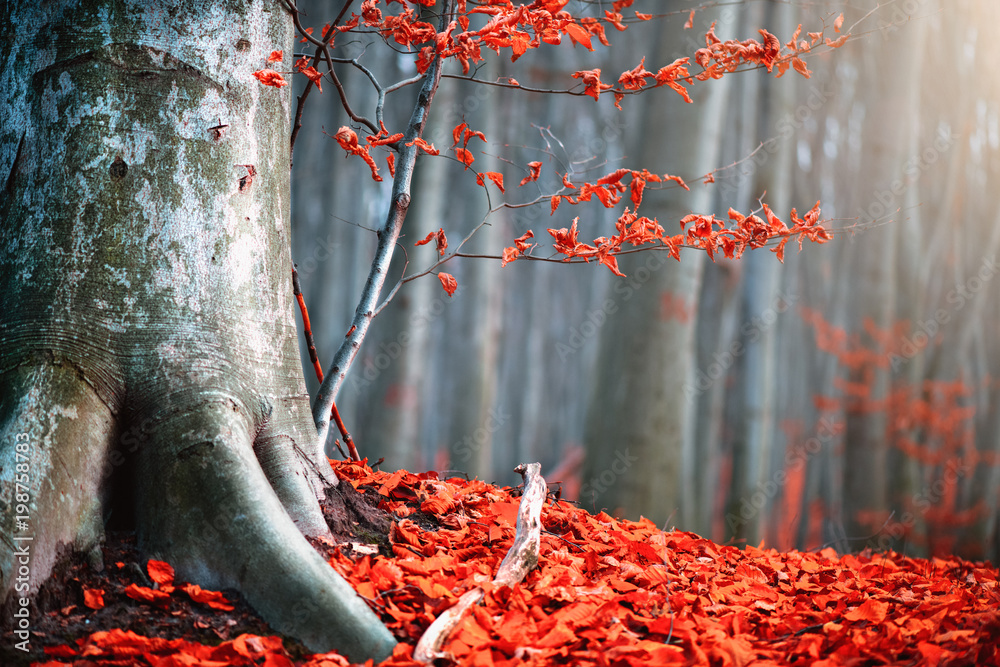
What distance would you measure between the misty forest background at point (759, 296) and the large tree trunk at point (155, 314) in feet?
7.02

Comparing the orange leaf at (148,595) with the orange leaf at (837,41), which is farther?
the orange leaf at (837,41)

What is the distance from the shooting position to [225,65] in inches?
70.4

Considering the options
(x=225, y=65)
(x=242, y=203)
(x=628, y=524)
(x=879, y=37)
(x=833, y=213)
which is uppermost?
(x=879, y=37)

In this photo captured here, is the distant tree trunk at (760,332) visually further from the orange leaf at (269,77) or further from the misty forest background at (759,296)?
the orange leaf at (269,77)

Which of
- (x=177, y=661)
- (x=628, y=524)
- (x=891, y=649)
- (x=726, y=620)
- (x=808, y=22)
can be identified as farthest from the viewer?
(x=808, y=22)

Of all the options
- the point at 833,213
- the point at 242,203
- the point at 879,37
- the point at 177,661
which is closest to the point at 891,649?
the point at 177,661

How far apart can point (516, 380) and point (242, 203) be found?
509 inches

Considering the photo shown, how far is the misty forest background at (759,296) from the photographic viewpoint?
4258 mm

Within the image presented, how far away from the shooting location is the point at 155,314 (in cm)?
161

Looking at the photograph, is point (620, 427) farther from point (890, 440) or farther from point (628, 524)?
point (890, 440)

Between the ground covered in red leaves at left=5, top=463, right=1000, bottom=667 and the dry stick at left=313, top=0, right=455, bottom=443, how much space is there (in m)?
0.33

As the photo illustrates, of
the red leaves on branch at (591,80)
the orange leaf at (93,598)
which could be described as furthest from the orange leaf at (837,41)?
the orange leaf at (93,598)

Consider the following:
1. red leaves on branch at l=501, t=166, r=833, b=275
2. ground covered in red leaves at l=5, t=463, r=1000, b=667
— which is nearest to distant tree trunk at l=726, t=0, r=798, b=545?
ground covered in red leaves at l=5, t=463, r=1000, b=667

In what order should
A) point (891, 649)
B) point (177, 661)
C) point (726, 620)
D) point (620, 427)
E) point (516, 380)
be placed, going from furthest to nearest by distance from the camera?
point (516, 380) → point (620, 427) → point (726, 620) → point (891, 649) → point (177, 661)
